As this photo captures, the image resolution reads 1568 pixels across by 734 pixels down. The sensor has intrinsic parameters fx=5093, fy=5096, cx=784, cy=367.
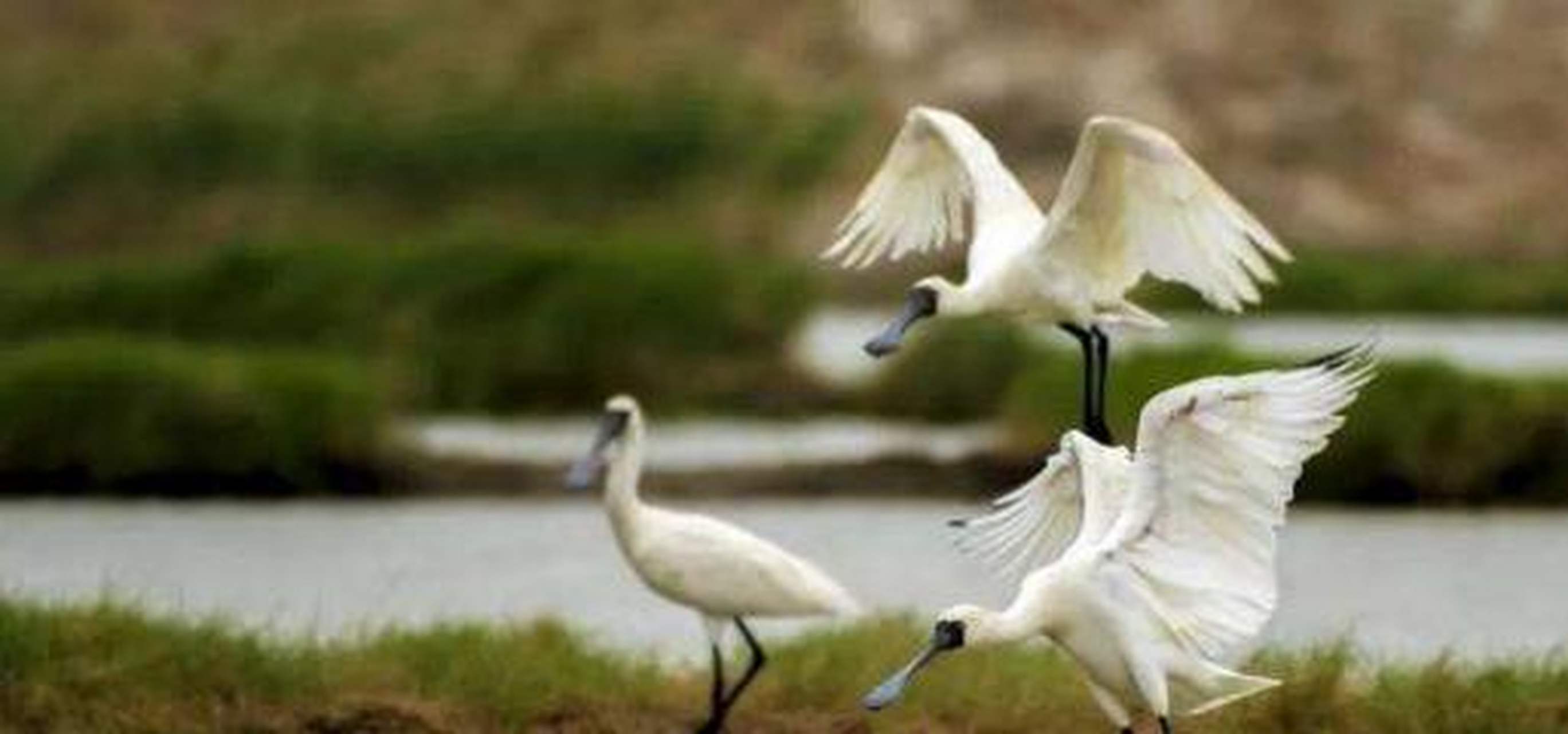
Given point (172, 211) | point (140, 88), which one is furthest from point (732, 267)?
point (140, 88)

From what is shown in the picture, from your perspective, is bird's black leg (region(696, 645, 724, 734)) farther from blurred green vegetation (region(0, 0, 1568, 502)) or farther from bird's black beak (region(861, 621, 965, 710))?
blurred green vegetation (region(0, 0, 1568, 502))

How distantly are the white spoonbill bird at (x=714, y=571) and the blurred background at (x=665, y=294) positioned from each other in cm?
228

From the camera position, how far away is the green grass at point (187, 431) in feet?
78.3

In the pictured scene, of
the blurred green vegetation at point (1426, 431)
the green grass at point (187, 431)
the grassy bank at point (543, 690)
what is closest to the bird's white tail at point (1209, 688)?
the grassy bank at point (543, 690)

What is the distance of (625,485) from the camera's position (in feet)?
43.2

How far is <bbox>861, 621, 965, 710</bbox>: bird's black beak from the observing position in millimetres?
11656

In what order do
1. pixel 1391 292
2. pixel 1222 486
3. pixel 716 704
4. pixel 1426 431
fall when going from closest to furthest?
pixel 1222 486
pixel 716 704
pixel 1426 431
pixel 1391 292

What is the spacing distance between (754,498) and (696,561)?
10.8 m

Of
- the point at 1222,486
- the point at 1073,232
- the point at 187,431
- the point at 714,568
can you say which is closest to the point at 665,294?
the point at 187,431

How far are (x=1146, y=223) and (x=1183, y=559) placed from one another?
6.30 feet

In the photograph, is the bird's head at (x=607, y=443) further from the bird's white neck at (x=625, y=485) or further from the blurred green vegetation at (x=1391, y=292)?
the blurred green vegetation at (x=1391, y=292)

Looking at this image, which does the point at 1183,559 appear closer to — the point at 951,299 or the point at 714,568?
the point at 714,568

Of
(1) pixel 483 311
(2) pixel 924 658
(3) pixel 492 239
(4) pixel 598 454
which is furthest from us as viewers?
(3) pixel 492 239

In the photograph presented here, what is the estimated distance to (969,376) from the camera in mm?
26422
